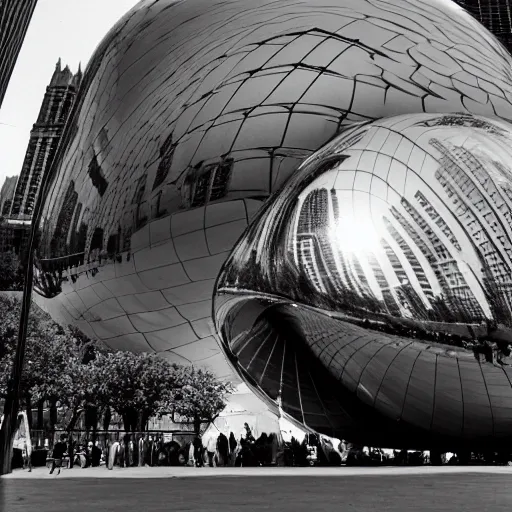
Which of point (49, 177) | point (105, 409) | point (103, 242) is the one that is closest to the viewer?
point (105, 409)

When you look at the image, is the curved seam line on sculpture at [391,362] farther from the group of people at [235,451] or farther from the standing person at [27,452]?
the standing person at [27,452]

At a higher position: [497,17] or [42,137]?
[497,17]

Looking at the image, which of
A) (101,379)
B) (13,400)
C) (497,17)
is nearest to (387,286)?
(101,379)

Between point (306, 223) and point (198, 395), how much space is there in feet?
0.90

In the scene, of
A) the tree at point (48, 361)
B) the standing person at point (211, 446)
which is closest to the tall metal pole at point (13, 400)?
the tree at point (48, 361)

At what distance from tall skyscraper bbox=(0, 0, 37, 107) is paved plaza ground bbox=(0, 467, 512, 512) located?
16.3 inches

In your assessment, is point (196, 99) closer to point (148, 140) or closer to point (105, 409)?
point (148, 140)

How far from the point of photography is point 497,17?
2.12 meters

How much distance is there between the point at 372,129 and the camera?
1227 mm

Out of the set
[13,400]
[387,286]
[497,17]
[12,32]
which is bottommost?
[13,400]

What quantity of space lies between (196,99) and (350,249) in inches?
14.2

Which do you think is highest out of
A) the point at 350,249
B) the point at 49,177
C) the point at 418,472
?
the point at 49,177

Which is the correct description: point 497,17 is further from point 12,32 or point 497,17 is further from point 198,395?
point 12,32

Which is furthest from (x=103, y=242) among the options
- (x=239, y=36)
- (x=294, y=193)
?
(x=239, y=36)
